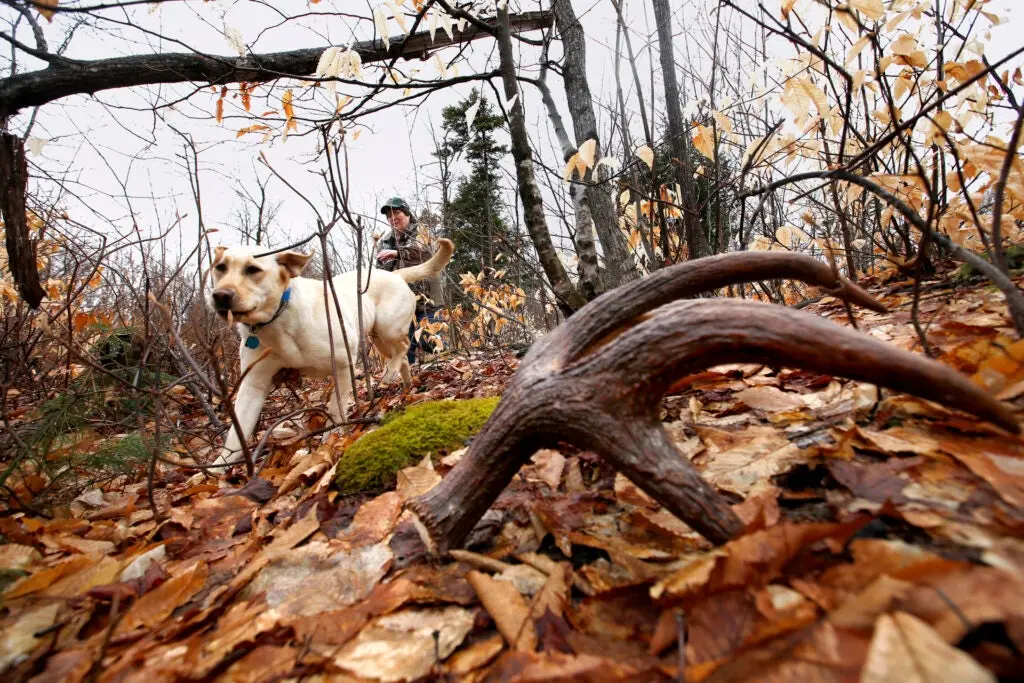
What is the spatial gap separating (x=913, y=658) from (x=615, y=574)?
597 millimetres

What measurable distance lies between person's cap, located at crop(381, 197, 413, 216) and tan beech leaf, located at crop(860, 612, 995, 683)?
7725mm

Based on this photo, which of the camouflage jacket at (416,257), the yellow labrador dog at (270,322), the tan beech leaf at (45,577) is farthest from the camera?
the camouflage jacket at (416,257)

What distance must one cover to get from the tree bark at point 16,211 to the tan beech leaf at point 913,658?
4.26 metres

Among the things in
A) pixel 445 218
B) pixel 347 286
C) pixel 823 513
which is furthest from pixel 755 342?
pixel 445 218

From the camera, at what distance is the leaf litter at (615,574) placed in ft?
2.03

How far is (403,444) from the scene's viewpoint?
6.68 ft

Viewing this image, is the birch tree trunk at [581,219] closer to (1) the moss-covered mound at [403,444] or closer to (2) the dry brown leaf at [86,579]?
(1) the moss-covered mound at [403,444]

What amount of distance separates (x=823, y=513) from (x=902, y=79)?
7.52 feet

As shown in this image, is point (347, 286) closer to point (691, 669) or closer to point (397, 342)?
point (397, 342)

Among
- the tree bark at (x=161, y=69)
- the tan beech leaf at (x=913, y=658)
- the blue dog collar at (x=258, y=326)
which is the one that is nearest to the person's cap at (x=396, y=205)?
the tree bark at (x=161, y=69)

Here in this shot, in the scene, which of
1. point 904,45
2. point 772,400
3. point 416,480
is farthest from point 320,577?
point 904,45

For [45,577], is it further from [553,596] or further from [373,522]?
[553,596]

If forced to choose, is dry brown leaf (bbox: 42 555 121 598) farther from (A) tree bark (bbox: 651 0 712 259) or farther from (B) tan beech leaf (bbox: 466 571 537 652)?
(A) tree bark (bbox: 651 0 712 259)

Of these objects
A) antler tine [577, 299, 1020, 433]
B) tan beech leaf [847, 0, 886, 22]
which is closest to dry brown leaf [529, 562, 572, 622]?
antler tine [577, 299, 1020, 433]
